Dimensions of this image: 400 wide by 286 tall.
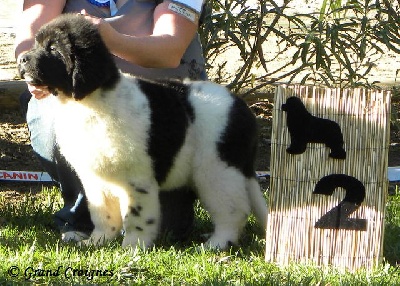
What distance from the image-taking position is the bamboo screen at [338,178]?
4137 mm

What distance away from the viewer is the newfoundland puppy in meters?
4.12

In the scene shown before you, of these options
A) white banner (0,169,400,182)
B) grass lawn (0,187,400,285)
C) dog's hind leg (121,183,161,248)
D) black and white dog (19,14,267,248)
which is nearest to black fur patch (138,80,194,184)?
black and white dog (19,14,267,248)

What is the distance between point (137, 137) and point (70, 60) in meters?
0.50

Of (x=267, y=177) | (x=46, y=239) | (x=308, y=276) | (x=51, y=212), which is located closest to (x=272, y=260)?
(x=308, y=276)

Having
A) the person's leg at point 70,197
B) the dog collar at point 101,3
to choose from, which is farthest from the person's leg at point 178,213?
the dog collar at point 101,3

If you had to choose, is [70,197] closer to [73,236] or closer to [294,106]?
[73,236]

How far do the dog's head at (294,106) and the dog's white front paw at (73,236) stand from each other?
137 centimetres

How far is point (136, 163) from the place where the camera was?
4.29 m

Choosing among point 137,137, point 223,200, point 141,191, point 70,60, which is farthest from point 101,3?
point 223,200

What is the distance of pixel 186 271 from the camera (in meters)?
4.05

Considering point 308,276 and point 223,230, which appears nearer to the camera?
point 308,276

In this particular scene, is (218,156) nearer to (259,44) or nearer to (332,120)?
(332,120)

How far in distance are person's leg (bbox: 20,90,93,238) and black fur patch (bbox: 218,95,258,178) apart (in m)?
0.94

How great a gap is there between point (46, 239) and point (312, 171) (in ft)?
4.97
